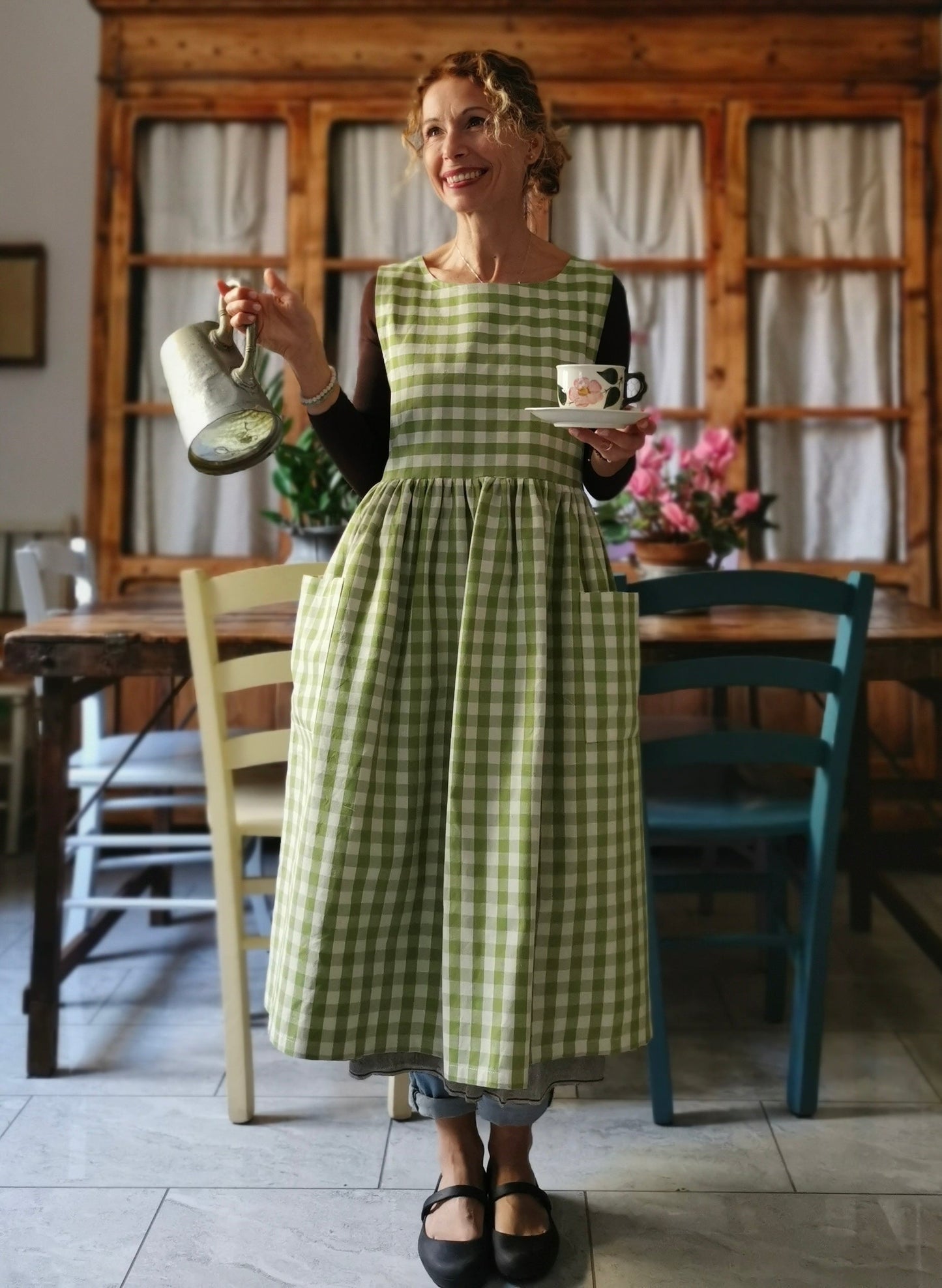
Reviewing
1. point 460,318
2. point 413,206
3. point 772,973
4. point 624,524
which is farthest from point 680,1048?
point 413,206

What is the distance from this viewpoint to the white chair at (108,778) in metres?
2.22

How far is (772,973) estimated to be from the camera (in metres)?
2.19

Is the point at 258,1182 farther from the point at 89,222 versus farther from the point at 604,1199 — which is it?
the point at 89,222

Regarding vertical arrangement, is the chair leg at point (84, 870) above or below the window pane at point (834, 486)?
below

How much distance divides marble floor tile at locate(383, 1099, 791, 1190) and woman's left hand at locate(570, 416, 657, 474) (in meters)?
0.95

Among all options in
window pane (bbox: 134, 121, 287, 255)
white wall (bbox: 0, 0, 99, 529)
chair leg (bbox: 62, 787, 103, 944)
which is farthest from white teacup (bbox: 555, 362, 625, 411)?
white wall (bbox: 0, 0, 99, 529)

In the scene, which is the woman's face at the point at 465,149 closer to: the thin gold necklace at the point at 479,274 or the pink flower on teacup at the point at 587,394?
the thin gold necklace at the point at 479,274

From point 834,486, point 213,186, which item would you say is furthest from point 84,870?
point 834,486

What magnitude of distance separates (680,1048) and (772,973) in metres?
0.23

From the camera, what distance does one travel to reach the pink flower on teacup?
133 centimetres

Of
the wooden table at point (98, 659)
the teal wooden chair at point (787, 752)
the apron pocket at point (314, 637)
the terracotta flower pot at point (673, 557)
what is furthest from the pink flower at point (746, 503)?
the apron pocket at point (314, 637)

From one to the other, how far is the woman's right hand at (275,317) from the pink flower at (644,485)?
3.61ft

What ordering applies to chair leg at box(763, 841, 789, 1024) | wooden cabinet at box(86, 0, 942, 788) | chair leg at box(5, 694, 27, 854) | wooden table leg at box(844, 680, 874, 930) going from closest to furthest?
chair leg at box(763, 841, 789, 1024) < wooden table leg at box(844, 680, 874, 930) < chair leg at box(5, 694, 27, 854) < wooden cabinet at box(86, 0, 942, 788)

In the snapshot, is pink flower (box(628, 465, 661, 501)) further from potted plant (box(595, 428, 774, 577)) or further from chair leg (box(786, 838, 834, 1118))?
chair leg (box(786, 838, 834, 1118))
